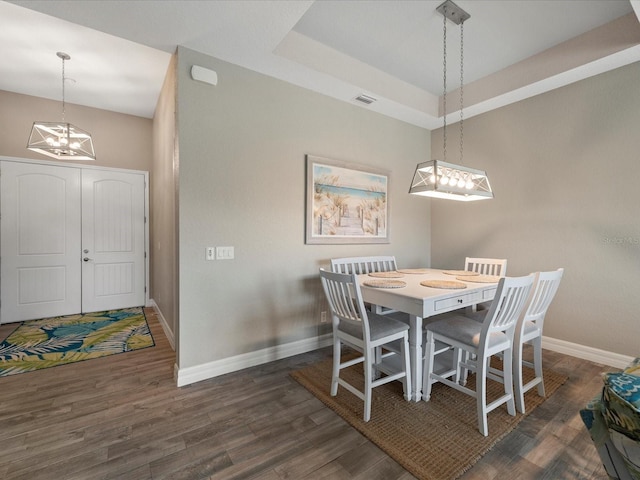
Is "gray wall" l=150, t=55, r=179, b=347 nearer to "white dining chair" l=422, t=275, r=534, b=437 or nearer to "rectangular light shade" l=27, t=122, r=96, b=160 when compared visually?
"rectangular light shade" l=27, t=122, r=96, b=160

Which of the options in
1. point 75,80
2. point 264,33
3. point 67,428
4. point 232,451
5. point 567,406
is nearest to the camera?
point 232,451

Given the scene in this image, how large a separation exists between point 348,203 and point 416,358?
184 cm

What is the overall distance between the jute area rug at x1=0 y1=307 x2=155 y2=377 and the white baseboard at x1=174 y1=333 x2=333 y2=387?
3.72ft

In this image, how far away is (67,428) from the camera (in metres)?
1.88

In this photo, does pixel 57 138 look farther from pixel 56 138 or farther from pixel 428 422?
pixel 428 422

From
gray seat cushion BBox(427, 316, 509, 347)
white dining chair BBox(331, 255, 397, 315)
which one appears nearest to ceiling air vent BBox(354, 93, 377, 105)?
white dining chair BBox(331, 255, 397, 315)

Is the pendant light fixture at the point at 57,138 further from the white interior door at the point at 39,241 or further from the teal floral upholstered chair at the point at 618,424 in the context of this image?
the teal floral upholstered chair at the point at 618,424

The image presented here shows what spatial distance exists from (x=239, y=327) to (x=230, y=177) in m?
1.37

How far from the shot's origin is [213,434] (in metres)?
1.83

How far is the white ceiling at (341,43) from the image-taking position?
208 centimetres

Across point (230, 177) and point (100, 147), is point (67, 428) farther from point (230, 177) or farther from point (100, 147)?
point (100, 147)

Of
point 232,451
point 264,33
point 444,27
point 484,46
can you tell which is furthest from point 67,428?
point 484,46

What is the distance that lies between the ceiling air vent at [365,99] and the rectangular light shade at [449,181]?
3.87 ft

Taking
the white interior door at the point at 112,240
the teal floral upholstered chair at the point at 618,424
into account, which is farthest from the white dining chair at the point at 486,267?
the white interior door at the point at 112,240
